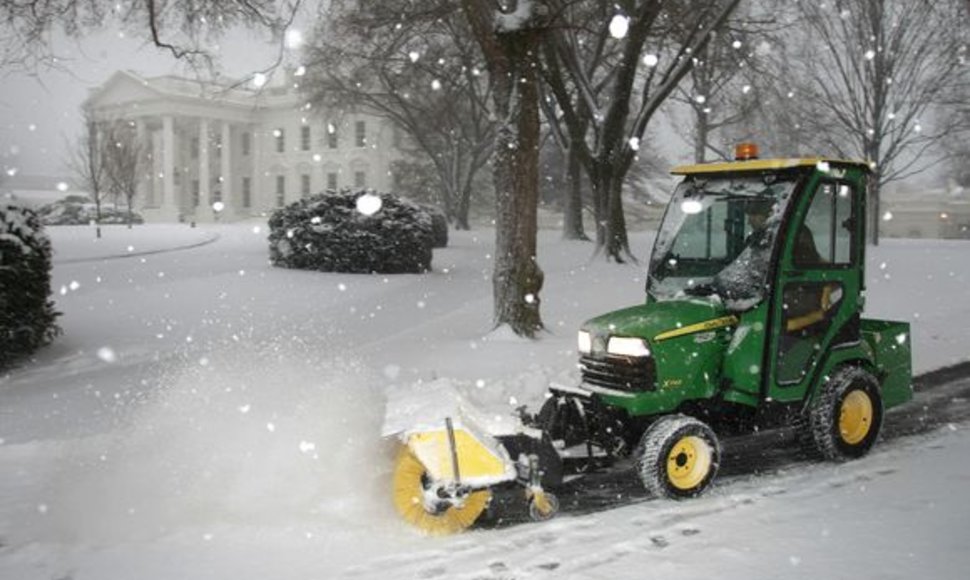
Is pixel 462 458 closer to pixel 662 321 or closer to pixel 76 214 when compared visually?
pixel 662 321

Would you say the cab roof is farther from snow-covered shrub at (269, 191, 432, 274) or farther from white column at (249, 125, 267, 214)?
white column at (249, 125, 267, 214)

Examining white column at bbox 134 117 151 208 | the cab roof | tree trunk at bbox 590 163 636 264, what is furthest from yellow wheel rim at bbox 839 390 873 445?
white column at bbox 134 117 151 208

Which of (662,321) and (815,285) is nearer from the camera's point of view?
(662,321)

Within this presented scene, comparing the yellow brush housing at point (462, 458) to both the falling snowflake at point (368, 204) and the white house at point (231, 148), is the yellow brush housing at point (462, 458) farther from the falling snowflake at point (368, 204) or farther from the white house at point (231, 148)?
the white house at point (231, 148)

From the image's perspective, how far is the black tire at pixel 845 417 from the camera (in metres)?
→ 6.31

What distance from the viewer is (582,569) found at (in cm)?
458

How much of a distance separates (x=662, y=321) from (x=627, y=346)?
288mm

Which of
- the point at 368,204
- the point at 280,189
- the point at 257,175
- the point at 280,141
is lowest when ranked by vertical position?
the point at 368,204

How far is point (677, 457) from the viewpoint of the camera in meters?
5.78

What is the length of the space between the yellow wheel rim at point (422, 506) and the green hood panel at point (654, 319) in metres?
1.45

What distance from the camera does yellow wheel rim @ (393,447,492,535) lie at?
519 centimetres

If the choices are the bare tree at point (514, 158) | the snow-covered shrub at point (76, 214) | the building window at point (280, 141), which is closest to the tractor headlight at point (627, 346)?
the bare tree at point (514, 158)

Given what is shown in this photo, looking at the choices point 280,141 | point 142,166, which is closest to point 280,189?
point 280,141

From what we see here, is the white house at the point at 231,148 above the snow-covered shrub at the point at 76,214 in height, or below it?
above
